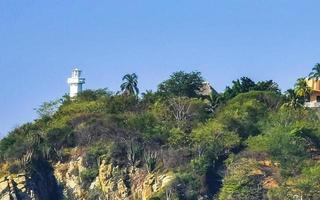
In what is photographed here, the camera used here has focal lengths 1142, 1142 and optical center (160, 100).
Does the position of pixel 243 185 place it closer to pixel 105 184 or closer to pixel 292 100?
pixel 105 184

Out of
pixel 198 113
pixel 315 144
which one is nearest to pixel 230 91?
pixel 198 113

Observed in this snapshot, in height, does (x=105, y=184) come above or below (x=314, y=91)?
below

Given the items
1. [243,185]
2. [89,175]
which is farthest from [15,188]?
[243,185]

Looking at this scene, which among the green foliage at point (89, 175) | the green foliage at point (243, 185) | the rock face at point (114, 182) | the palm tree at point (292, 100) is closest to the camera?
the green foliage at point (243, 185)

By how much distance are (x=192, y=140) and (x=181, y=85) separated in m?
11.4

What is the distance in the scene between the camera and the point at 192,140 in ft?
255

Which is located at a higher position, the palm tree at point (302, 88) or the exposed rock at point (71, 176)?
the palm tree at point (302, 88)

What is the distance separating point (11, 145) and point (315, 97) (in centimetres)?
2630

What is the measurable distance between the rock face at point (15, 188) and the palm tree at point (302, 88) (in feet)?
68.3

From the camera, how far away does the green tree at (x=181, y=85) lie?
88188mm

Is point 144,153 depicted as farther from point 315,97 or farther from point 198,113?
point 315,97

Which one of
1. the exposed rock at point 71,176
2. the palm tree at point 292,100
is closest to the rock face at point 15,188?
the exposed rock at point 71,176

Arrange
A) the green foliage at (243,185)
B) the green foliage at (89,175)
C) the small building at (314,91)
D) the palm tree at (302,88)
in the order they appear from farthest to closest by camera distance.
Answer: the small building at (314,91) < the palm tree at (302,88) < the green foliage at (89,175) < the green foliage at (243,185)

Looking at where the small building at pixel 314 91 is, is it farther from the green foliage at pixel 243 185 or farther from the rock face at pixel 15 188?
the rock face at pixel 15 188
